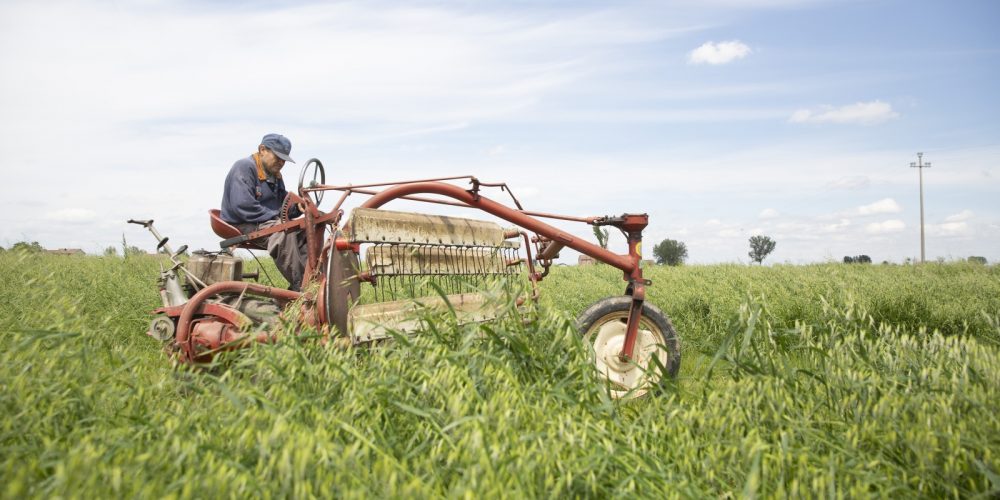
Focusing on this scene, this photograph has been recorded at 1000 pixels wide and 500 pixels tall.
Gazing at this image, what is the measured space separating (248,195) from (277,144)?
2.10 ft

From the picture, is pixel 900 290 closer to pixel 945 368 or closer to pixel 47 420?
pixel 945 368

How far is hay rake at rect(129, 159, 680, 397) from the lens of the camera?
477 cm

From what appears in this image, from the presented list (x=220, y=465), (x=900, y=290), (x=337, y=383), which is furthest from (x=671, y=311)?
(x=220, y=465)

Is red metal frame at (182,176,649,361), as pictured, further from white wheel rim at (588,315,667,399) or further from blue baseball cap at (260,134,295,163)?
blue baseball cap at (260,134,295,163)

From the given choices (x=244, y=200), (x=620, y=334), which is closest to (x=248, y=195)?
(x=244, y=200)

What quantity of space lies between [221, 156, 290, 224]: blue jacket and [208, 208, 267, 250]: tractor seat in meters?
0.12

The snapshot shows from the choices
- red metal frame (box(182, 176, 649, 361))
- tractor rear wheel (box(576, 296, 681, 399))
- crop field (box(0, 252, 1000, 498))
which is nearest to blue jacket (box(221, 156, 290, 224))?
red metal frame (box(182, 176, 649, 361))

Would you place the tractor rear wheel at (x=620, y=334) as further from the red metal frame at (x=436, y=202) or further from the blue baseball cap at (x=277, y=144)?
the blue baseball cap at (x=277, y=144)

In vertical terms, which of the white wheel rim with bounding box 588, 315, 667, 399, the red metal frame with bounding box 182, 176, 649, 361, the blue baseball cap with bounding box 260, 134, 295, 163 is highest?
the blue baseball cap with bounding box 260, 134, 295, 163

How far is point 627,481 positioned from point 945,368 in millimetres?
2315

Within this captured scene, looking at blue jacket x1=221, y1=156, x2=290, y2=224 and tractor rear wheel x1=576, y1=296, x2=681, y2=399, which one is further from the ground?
blue jacket x1=221, y1=156, x2=290, y2=224

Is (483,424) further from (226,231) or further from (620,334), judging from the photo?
(226,231)

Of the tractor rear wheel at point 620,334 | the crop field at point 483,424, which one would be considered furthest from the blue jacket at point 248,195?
the tractor rear wheel at point 620,334

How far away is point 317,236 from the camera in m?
5.38
